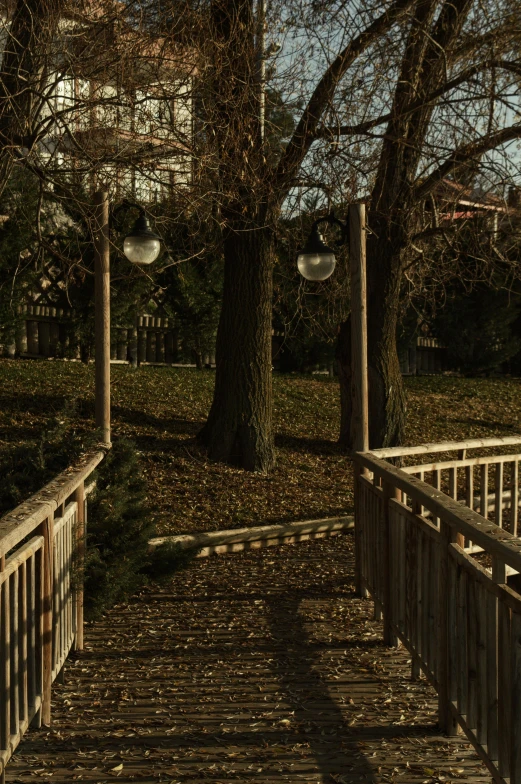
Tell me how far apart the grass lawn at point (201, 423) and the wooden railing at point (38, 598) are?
3910 mm

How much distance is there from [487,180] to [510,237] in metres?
2.24

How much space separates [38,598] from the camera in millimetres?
5152

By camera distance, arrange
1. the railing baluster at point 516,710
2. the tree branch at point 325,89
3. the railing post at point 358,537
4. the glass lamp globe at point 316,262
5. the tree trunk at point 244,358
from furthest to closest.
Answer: the tree trunk at point 244,358 → the tree branch at point 325,89 → the glass lamp globe at point 316,262 → the railing post at point 358,537 → the railing baluster at point 516,710

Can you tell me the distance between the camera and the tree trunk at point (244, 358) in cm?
1372

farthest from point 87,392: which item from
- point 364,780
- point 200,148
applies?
point 364,780

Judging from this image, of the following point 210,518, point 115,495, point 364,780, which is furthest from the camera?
point 210,518

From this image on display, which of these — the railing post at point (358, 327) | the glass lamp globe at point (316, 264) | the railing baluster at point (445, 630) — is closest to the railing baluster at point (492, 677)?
the railing baluster at point (445, 630)

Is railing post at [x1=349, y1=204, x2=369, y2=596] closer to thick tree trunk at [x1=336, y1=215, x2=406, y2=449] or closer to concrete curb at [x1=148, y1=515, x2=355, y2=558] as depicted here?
concrete curb at [x1=148, y1=515, x2=355, y2=558]

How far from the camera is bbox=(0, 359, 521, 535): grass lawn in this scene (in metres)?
12.5

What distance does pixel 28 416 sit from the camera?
563 inches

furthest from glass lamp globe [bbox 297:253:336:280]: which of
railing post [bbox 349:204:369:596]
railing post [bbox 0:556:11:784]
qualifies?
railing post [bbox 0:556:11:784]

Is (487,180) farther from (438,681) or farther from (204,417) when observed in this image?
(438,681)

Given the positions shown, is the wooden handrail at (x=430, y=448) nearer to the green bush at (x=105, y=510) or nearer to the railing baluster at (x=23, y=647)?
the green bush at (x=105, y=510)

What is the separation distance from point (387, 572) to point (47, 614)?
8.47 feet
